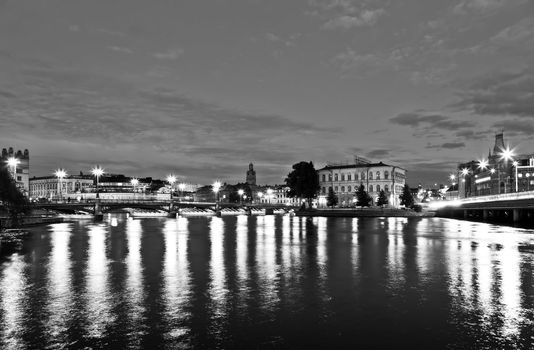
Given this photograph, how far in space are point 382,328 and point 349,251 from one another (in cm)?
2717

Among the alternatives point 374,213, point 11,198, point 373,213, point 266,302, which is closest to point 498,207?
point 374,213

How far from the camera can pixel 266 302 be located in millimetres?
21047

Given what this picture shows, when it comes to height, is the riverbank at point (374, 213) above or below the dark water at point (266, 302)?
below

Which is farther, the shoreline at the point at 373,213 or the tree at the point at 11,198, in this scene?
the shoreline at the point at 373,213

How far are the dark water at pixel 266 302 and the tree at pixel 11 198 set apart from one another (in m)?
40.4

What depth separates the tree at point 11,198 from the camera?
7150 cm

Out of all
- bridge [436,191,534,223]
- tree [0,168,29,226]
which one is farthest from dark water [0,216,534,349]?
bridge [436,191,534,223]

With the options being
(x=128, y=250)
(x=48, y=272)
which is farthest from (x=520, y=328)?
(x=128, y=250)

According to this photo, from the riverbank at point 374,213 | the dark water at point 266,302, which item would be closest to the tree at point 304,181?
the riverbank at point 374,213

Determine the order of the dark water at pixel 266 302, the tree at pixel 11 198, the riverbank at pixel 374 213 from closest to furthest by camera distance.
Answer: the dark water at pixel 266 302 → the tree at pixel 11 198 → the riverbank at pixel 374 213

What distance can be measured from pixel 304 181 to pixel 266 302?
15099 cm

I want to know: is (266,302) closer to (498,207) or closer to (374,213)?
(498,207)

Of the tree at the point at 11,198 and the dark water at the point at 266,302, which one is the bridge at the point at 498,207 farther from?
the tree at the point at 11,198

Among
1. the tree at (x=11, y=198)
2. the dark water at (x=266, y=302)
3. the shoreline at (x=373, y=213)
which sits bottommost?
the shoreline at (x=373, y=213)
